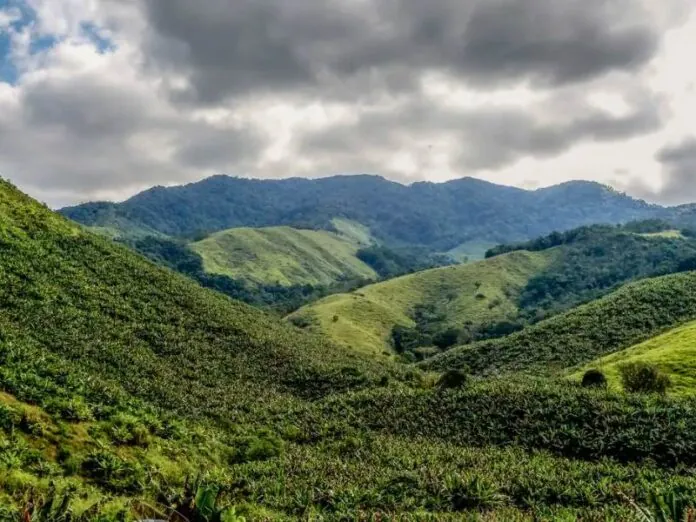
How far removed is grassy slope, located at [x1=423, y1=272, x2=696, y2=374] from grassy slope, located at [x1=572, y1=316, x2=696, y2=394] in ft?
36.4

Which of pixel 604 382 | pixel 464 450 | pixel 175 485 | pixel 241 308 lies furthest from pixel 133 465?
pixel 241 308

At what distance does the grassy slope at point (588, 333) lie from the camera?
→ 10106 cm

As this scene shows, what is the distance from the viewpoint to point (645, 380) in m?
58.9

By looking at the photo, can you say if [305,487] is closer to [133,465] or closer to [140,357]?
[133,465]

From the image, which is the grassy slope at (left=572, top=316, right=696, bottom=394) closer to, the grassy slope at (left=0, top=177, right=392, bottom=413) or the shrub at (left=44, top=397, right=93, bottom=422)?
the grassy slope at (left=0, top=177, right=392, bottom=413)

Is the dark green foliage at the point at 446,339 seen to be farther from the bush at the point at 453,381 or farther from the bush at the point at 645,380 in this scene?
the bush at the point at 453,381

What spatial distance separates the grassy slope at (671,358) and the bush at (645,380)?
5.69 ft

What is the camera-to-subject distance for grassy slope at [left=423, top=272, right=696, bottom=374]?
332 feet

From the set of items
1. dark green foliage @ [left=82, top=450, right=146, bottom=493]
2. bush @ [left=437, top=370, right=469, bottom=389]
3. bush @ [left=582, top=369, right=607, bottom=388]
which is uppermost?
bush @ [left=582, top=369, right=607, bottom=388]

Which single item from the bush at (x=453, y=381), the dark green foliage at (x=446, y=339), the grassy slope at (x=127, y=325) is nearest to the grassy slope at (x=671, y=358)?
the bush at (x=453, y=381)

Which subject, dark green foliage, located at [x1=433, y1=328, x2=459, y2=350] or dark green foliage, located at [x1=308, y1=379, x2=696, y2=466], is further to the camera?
dark green foliage, located at [x1=433, y1=328, x2=459, y2=350]

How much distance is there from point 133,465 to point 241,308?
81166mm

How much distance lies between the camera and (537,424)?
144 ft

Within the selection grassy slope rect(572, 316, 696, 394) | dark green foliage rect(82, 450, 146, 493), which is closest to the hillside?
dark green foliage rect(82, 450, 146, 493)
